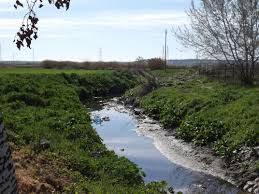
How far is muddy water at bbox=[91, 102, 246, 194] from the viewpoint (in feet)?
50.0

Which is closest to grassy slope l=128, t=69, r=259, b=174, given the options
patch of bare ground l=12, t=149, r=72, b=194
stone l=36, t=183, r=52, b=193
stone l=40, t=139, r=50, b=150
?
stone l=40, t=139, r=50, b=150

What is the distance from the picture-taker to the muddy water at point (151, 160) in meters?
15.2

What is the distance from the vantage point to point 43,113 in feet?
71.8

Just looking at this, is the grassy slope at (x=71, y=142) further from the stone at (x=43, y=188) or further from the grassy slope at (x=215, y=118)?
the grassy slope at (x=215, y=118)

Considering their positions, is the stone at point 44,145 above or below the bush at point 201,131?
above

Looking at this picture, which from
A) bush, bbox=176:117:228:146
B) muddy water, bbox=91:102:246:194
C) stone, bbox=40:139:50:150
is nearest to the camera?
stone, bbox=40:139:50:150

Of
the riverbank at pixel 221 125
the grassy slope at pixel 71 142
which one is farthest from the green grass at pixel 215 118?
the grassy slope at pixel 71 142

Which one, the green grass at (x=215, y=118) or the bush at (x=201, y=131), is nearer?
the green grass at (x=215, y=118)

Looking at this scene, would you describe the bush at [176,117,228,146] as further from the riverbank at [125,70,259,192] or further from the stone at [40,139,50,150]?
the stone at [40,139,50,150]

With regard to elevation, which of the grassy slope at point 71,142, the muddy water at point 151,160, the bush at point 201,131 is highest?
the grassy slope at point 71,142

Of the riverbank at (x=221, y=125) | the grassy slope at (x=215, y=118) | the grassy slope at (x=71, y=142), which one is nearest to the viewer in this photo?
the grassy slope at (x=71, y=142)

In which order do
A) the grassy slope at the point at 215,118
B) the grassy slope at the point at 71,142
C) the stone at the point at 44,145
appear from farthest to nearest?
the grassy slope at the point at 215,118
the stone at the point at 44,145
the grassy slope at the point at 71,142

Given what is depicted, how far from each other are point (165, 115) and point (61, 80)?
18.1 meters

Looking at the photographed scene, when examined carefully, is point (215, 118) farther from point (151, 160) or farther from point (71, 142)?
point (71, 142)
